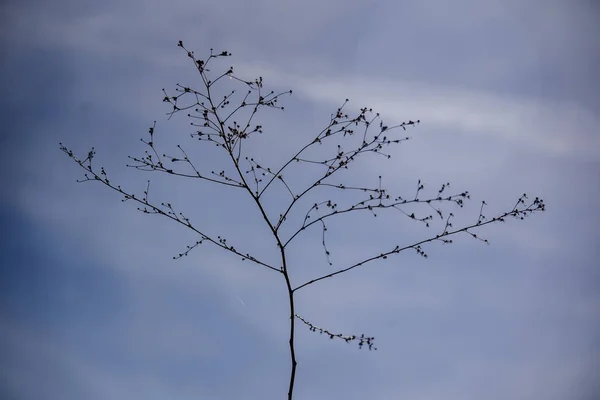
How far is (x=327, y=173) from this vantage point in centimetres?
446

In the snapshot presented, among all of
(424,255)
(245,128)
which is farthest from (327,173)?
→ (424,255)

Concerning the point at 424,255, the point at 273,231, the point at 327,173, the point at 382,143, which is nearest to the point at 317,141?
the point at 327,173

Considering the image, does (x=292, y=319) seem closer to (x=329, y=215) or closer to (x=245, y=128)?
(x=329, y=215)

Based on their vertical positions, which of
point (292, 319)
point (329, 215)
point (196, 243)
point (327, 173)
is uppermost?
point (327, 173)

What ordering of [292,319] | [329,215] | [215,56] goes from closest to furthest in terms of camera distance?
[292,319]
[215,56]
[329,215]

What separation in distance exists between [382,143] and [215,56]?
6.11ft

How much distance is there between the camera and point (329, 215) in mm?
4414

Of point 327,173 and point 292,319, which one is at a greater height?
point 327,173

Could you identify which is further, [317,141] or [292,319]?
[317,141]

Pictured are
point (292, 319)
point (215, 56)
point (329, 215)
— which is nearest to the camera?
point (292, 319)

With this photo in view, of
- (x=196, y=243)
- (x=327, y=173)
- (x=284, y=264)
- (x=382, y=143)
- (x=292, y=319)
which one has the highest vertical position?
(x=382, y=143)

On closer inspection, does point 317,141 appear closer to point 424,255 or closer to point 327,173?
point 327,173

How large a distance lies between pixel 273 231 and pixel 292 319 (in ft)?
2.82

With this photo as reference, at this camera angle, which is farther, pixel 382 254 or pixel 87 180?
pixel 87 180
